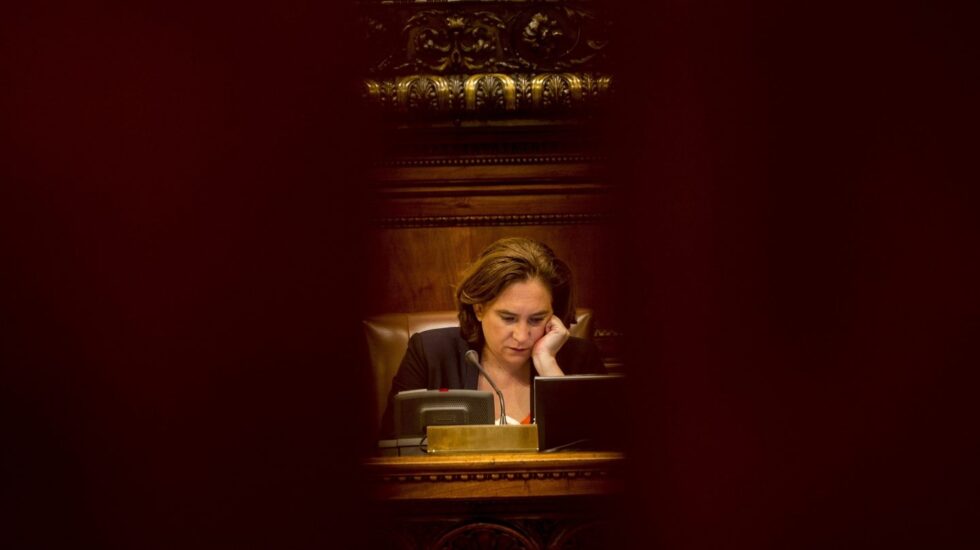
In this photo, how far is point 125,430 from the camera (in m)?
1.02

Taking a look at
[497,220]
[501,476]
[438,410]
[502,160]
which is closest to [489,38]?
[502,160]

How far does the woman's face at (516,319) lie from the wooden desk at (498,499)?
843 mm

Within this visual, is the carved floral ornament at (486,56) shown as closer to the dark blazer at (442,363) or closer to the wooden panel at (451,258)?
the wooden panel at (451,258)

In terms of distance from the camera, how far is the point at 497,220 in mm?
2748

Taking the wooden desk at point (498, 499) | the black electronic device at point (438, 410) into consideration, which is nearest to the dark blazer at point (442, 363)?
the black electronic device at point (438, 410)

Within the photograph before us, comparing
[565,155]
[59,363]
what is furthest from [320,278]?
[565,155]

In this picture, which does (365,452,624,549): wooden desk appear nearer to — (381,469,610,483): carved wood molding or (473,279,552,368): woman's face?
(381,469,610,483): carved wood molding

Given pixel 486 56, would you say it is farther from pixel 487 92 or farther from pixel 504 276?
pixel 504 276

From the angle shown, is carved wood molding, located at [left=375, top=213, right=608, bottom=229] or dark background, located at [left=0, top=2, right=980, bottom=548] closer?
dark background, located at [left=0, top=2, right=980, bottom=548]

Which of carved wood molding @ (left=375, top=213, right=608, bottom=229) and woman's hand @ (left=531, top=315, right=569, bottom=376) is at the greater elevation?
carved wood molding @ (left=375, top=213, right=608, bottom=229)

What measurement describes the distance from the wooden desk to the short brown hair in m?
0.86

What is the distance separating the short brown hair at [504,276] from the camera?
215 centimetres

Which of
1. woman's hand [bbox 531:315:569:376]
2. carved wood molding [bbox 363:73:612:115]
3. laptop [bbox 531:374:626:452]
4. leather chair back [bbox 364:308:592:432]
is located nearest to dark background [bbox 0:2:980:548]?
laptop [bbox 531:374:626:452]

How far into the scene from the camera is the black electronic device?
1.69 m
